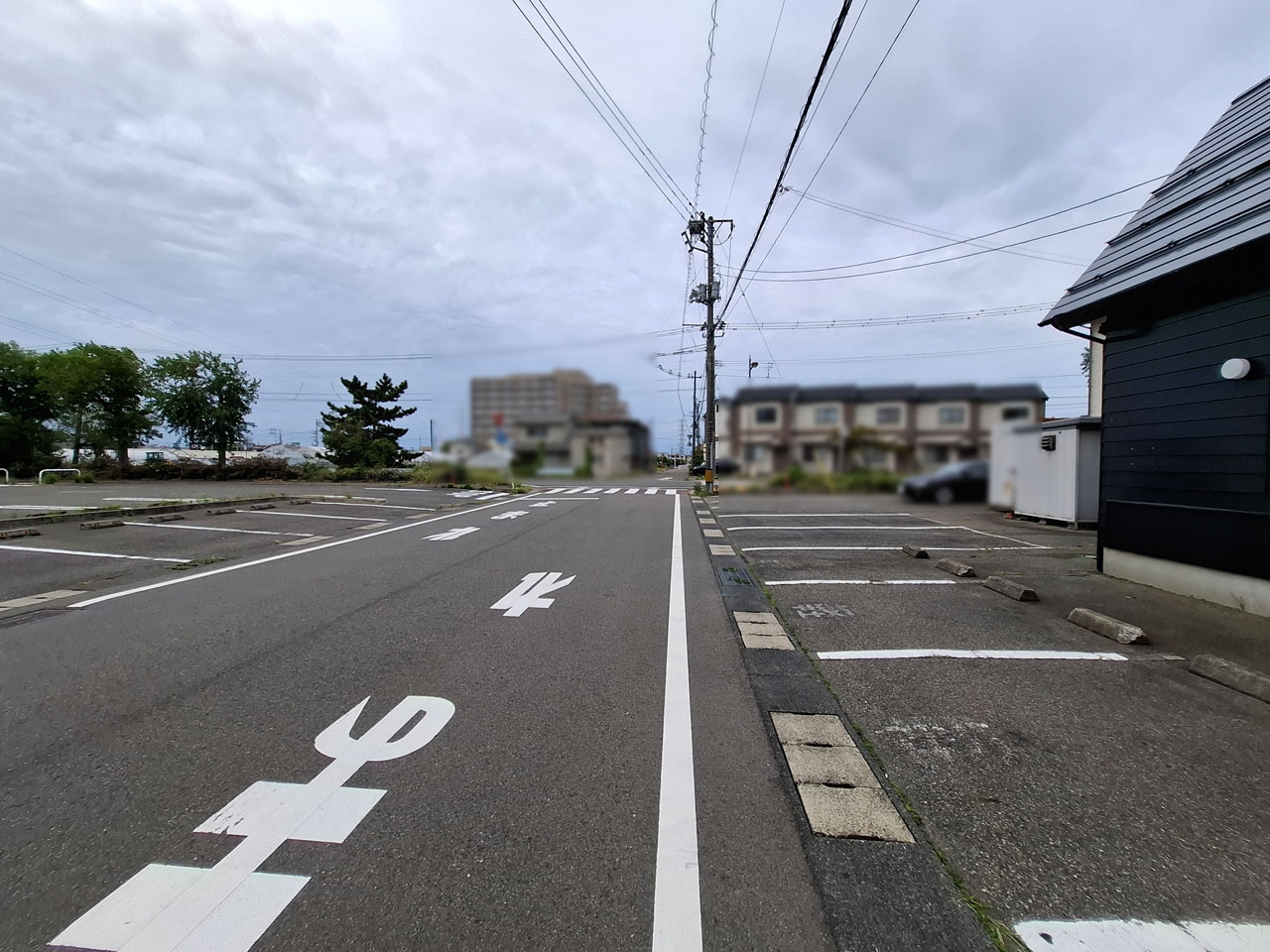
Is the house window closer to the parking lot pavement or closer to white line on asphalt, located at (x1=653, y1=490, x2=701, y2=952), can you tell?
the parking lot pavement

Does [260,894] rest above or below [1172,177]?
below

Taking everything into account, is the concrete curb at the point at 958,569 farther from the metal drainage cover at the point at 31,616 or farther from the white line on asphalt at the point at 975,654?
the metal drainage cover at the point at 31,616

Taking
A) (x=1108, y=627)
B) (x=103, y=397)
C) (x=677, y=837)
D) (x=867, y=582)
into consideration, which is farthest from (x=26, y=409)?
(x=1108, y=627)

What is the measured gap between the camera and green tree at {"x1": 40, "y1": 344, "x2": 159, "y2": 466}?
30.1 meters

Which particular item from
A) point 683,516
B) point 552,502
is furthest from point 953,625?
point 552,502

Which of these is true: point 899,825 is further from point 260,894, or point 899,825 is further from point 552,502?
point 552,502

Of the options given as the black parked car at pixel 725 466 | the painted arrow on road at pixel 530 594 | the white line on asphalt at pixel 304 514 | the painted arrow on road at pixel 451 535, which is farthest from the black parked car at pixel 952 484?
the white line on asphalt at pixel 304 514

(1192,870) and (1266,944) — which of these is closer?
(1266,944)

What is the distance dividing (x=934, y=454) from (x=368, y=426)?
15.9 metres

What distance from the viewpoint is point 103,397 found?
101 feet

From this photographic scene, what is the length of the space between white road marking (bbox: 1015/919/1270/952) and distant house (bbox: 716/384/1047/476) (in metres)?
1.57

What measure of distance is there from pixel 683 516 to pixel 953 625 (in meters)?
9.64

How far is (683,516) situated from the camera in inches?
564

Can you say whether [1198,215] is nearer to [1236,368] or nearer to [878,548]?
[1236,368]
